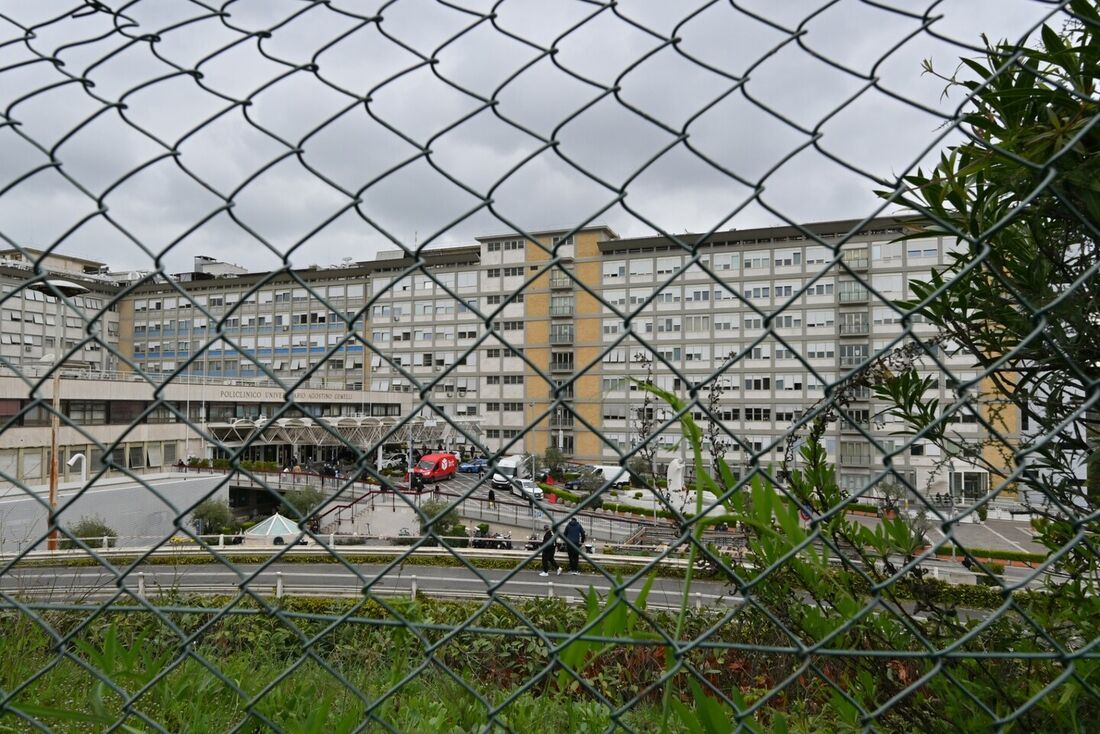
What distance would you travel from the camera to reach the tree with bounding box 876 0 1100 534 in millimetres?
939

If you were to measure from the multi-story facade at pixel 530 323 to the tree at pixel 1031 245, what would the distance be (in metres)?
0.10

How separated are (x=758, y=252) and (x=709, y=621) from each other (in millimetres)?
2483

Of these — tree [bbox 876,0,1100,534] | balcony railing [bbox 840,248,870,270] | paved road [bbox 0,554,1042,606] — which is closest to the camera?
tree [bbox 876,0,1100,534]

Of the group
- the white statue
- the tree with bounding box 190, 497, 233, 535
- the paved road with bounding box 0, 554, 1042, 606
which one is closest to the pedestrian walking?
the white statue

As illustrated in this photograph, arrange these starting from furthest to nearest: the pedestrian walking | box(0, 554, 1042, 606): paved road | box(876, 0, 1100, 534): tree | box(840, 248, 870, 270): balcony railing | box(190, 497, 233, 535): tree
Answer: box(190, 497, 233, 535): tree < box(0, 554, 1042, 606): paved road < box(840, 248, 870, 270): balcony railing < box(876, 0, 1100, 534): tree < the pedestrian walking

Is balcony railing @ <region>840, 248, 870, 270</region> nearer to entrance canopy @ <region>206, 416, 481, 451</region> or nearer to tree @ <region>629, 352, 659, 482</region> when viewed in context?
tree @ <region>629, 352, 659, 482</region>

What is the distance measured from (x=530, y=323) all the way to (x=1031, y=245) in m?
1.16

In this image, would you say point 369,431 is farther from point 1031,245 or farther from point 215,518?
point 215,518

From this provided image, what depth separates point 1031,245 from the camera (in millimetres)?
1261

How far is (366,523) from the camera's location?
1470cm

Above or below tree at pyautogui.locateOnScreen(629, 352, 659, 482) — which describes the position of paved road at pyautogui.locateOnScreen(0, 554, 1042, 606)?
below

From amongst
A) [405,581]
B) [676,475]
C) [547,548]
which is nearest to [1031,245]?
[676,475]

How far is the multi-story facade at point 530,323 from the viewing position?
35.0 inches

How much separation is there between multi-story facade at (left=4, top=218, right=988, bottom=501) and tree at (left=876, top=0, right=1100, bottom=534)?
10 centimetres
